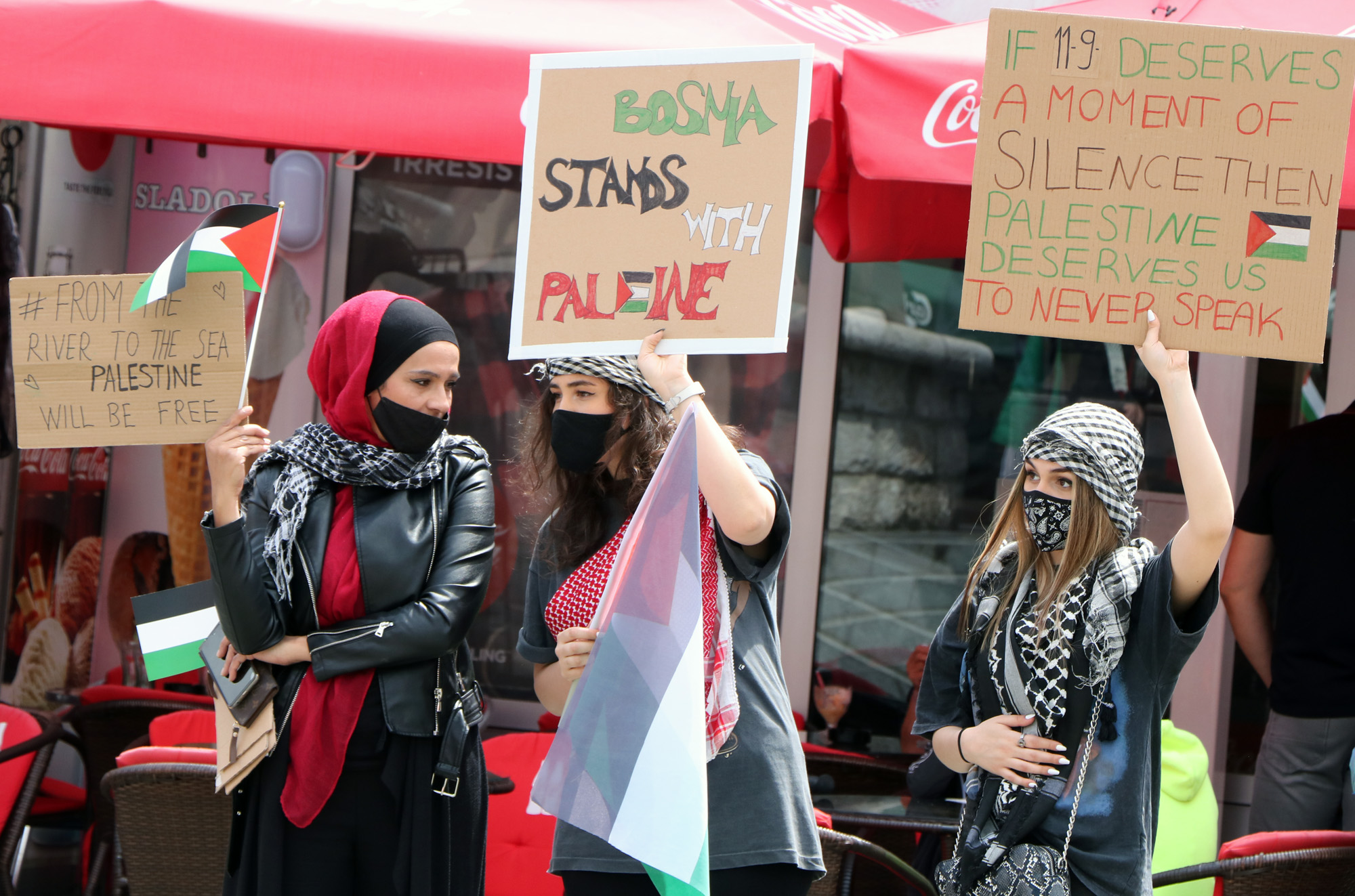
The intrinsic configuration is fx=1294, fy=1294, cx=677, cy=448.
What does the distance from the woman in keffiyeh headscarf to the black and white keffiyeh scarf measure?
1275 millimetres

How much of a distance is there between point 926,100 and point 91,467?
4.09 m

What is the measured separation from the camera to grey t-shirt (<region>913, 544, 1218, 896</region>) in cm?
238

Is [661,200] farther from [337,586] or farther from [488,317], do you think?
[488,317]

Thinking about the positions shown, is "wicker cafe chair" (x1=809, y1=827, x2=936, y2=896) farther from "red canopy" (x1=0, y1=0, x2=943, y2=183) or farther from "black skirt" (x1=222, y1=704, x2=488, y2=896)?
"red canopy" (x1=0, y1=0, x2=943, y2=183)

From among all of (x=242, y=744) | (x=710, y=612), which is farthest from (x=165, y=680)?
(x=710, y=612)

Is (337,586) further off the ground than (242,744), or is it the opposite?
(337,586)

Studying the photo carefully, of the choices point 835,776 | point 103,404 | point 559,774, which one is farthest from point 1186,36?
point 835,776

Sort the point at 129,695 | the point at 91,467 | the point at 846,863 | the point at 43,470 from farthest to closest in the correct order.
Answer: the point at 91,467 < the point at 43,470 < the point at 129,695 < the point at 846,863

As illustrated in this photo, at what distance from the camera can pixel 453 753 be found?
8.96ft

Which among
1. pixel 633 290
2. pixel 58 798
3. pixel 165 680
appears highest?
pixel 633 290

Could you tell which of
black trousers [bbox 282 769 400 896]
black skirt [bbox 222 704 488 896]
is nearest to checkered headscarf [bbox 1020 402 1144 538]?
black skirt [bbox 222 704 488 896]

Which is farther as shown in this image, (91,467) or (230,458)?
(91,467)

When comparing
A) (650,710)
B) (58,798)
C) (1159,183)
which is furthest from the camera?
(58,798)

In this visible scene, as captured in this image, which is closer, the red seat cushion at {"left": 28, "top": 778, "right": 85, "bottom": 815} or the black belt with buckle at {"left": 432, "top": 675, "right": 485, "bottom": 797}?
the black belt with buckle at {"left": 432, "top": 675, "right": 485, "bottom": 797}
